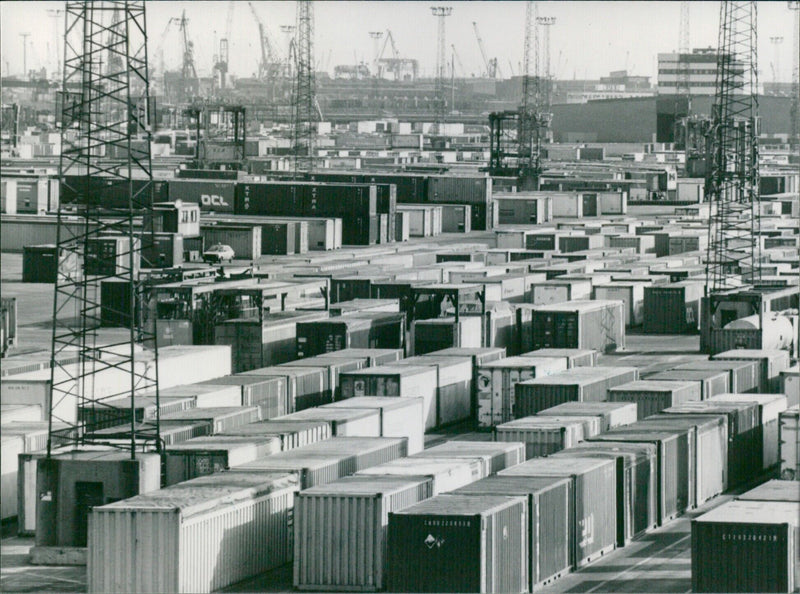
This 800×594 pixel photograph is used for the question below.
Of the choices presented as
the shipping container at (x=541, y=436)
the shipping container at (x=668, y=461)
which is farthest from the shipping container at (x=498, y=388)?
the shipping container at (x=668, y=461)

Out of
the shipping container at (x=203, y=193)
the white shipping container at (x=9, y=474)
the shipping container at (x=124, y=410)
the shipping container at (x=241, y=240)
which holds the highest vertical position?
the shipping container at (x=203, y=193)

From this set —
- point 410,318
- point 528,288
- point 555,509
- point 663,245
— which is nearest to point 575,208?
point 663,245

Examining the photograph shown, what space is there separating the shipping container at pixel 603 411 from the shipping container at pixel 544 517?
24.9ft

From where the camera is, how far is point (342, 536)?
24875 mm

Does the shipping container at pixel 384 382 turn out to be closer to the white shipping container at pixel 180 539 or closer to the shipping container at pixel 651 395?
the shipping container at pixel 651 395

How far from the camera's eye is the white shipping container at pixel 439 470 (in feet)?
88.7

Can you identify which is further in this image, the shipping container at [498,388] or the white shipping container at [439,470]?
the shipping container at [498,388]

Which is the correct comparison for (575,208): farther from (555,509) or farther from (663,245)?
(555,509)

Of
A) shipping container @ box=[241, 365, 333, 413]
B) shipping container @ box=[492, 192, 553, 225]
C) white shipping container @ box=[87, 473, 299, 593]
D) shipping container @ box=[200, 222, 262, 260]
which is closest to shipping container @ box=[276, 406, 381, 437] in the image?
shipping container @ box=[241, 365, 333, 413]

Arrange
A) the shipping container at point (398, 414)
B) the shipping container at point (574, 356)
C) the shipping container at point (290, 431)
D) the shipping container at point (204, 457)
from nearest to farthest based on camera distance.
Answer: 1. the shipping container at point (204, 457)
2. the shipping container at point (290, 431)
3. the shipping container at point (398, 414)
4. the shipping container at point (574, 356)

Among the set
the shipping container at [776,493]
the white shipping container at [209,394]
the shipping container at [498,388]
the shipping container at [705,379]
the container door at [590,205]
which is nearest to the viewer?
the shipping container at [776,493]

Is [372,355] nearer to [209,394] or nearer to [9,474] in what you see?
[209,394]

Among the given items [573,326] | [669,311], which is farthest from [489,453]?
[669,311]

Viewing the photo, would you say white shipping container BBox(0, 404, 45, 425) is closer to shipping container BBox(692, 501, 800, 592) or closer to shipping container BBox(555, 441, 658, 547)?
shipping container BBox(555, 441, 658, 547)
